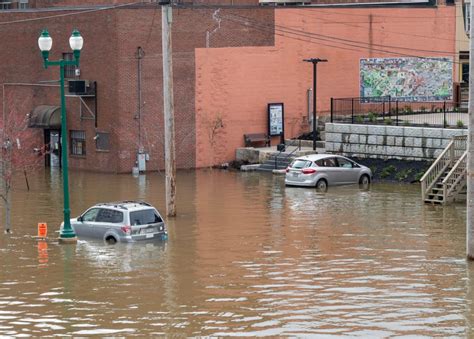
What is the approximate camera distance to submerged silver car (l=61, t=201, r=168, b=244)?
108ft

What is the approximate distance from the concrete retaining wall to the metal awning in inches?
514

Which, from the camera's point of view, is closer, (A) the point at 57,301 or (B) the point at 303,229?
(A) the point at 57,301

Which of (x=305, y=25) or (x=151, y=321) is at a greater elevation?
(x=305, y=25)

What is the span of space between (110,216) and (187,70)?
74.2 feet

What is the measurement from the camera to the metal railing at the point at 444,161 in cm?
4219

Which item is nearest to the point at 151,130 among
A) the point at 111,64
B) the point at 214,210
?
the point at 111,64

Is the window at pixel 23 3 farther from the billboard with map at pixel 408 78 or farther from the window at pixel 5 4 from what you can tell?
the billboard with map at pixel 408 78

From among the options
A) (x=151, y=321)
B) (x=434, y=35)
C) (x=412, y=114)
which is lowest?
(x=151, y=321)

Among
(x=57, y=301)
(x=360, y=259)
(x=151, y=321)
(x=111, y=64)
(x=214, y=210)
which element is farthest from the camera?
(x=111, y=64)

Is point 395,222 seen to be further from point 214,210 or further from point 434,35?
point 434,35

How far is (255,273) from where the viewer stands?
95.1 feet

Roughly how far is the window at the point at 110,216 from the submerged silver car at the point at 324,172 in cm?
1499

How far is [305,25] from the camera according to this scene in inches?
2339

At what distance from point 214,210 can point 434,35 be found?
28.3 meters
